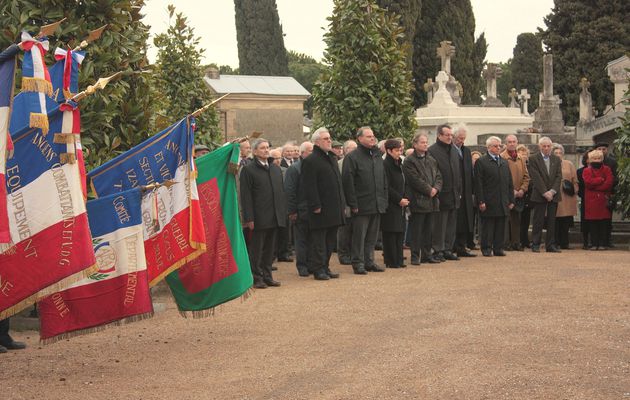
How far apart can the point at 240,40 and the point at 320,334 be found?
4215 cm

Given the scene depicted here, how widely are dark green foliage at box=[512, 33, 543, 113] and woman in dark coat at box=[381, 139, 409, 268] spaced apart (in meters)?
53.1

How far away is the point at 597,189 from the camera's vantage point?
16.0 metres

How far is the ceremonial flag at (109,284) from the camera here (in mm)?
7902

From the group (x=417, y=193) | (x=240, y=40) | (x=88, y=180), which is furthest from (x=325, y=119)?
(x=240, y=40)

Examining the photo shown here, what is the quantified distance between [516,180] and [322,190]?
4.25 m

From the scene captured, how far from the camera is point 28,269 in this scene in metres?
7.26

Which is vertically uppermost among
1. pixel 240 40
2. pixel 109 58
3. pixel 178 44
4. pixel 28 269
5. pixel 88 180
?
pixel 240 40

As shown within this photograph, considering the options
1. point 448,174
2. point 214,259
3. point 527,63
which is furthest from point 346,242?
point 527,63

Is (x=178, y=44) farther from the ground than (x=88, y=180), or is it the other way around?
(x=178, y=44)

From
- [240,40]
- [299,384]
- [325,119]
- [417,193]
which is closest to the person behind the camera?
[299,384]

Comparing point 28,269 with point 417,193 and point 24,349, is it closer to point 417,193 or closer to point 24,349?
point 24,349

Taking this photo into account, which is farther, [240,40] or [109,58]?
[240,40]

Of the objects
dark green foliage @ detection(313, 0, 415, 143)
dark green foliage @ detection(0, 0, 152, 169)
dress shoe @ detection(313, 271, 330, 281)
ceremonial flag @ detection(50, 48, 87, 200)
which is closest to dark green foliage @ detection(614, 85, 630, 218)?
dark green foliage @ detection(313, 0, 415, 143)

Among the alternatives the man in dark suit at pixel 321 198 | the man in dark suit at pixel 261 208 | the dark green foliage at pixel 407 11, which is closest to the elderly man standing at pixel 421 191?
the man in dark suit at pixel 321 198
